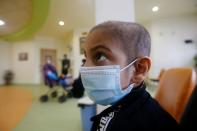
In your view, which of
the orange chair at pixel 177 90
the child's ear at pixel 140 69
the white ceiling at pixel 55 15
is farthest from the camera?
the white ceiling at pixel 55 15

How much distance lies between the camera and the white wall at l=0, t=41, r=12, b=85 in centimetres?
129

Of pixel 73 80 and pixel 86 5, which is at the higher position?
pixel 86 5

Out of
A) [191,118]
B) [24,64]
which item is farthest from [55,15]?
[191,118]

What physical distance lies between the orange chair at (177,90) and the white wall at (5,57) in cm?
124

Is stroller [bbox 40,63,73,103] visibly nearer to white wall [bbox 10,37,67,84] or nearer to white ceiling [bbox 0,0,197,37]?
white wall [bbox 10,37,67,84]

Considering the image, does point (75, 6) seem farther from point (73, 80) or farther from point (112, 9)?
point (73, 80)

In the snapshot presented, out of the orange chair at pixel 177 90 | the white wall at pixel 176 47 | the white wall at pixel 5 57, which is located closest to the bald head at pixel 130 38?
the orange chair at pixel 177 90

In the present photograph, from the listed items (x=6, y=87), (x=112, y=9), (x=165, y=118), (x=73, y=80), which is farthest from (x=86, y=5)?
(x=165, y=118)

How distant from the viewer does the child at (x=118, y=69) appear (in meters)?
0.60

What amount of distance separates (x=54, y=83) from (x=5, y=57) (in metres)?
0.42

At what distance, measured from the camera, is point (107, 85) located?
0.67 meters

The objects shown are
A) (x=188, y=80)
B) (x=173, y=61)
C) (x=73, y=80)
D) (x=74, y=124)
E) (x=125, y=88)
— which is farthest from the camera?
(x=173, y=61)

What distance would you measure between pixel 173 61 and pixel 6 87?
5.58m

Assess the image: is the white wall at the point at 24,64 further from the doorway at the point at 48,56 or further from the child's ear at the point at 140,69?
the child's ear at the point at 140,69
